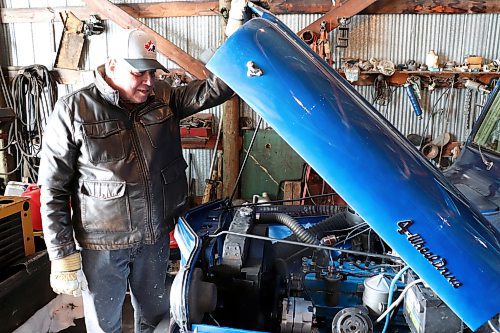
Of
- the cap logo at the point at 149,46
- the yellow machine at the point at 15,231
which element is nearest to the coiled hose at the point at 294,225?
the cap logo at the point at 149,46

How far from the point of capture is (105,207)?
1971 mm

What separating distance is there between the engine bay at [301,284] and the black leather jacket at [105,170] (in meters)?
0.26

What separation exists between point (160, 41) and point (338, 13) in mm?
2017

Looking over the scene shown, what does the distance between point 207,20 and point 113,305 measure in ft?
12.3

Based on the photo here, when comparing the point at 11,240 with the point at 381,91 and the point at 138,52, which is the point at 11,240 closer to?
the point at 138,52

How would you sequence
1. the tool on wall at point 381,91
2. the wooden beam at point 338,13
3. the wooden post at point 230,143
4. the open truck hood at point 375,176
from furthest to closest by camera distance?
the wooden post at point 230,143
the tool on wall at point 381,91
the wooden beam at point 338,13
the open truck hood at point 375,176

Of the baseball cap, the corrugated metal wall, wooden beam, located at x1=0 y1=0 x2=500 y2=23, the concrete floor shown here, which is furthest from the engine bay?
wooden beam, located at x1=0 y1=0 x2=500 y2=23

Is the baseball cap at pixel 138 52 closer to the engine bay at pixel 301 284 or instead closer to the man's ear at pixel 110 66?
the man's ear at pixel 110 66

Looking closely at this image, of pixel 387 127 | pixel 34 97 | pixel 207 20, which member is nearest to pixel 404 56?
pixel 207 20

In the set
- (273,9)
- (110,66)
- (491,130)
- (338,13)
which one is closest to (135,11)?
(273,9)

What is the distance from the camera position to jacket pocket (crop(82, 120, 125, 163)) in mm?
1898

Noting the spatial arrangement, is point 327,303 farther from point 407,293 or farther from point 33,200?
point 33,200

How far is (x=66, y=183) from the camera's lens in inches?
76.2

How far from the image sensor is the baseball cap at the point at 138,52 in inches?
74.5
